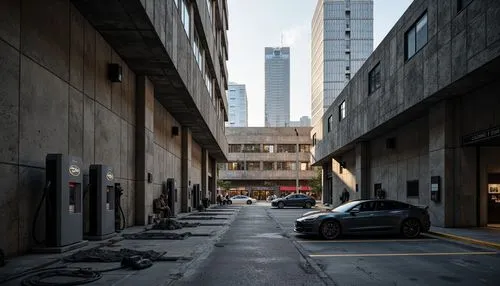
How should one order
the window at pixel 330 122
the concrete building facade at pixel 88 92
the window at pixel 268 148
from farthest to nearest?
1. the window at pixel 268 148
2. the window at pixel 330 122
3. the concrete building facade at pixel 88 92

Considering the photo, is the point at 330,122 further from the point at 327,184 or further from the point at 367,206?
the point at 367,206

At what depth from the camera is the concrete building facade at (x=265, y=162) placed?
311 ft

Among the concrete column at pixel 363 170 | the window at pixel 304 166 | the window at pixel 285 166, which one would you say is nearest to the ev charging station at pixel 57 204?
the concrete column at pixel 363 170

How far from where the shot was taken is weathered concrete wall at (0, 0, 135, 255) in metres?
10.3

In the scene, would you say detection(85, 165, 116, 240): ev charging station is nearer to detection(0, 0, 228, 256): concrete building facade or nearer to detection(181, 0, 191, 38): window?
detection(0, 0, 228, 256): concrete building facade

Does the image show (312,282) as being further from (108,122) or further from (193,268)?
(108,122)

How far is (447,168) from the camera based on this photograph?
20.3 m

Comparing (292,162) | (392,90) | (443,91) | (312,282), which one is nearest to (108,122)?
(312,282)

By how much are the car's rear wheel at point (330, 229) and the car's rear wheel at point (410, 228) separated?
2.31 meters

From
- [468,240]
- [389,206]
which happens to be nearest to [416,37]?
[389,206]

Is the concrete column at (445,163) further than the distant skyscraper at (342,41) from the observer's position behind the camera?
No

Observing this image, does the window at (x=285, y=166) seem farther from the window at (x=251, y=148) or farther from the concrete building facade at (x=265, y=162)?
the window at (x=251, y=148)

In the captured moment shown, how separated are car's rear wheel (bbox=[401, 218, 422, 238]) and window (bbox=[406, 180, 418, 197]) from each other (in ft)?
27.9

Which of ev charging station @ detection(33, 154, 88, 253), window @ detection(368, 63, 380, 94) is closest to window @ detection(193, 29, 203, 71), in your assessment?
window @ detection(368, 63, 380, 94)
